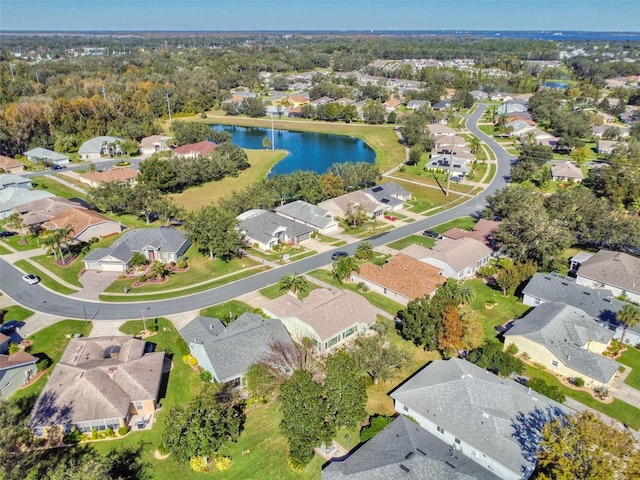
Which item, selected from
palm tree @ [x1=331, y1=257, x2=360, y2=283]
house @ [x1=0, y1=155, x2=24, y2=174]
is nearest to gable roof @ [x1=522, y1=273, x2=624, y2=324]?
palm tree @ [x1=331, y1=257, x2=360, y2=283]

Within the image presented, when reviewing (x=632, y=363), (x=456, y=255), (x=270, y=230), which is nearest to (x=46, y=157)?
(x=270, y=230)

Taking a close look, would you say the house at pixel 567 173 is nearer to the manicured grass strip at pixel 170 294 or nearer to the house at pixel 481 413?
the house at pixel 481 413

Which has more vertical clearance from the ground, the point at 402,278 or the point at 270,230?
the point at 402,278

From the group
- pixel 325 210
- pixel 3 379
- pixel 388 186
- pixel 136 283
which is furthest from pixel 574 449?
pixel 388 186

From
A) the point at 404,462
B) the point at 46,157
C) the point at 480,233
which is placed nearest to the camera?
the point at 404,462

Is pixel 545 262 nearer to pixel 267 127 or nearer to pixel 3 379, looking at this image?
pixel 3 379

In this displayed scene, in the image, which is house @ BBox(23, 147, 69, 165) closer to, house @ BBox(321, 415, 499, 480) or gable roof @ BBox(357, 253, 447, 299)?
gable roof @ BBox(357, 253, 447, 299)

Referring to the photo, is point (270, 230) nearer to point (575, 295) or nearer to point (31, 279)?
point (31, 279)
